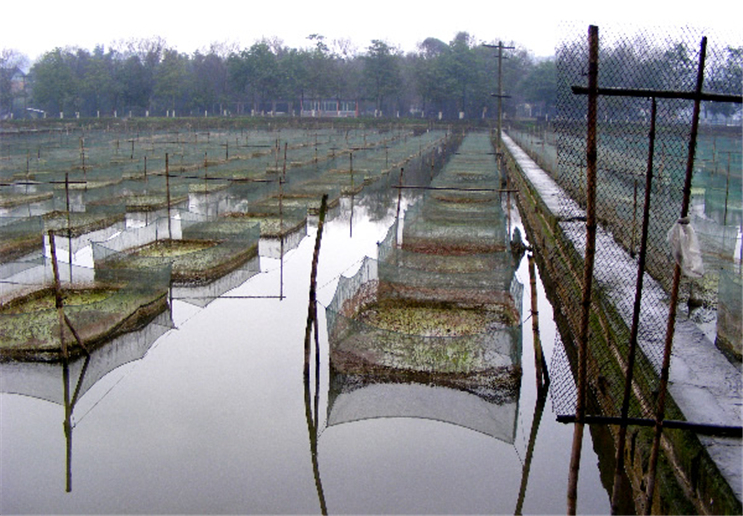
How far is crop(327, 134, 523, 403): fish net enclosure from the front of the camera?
8969 millimetres

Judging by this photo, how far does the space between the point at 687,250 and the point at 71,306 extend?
779cm

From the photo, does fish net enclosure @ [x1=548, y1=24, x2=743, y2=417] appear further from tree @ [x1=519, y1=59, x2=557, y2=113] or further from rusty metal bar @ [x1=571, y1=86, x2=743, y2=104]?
tree @ [x1=519, y1=59, x2=557, y2=113]

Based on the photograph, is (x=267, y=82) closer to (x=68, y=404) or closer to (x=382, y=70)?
(x=382, y=70)

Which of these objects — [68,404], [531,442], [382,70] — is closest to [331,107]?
[382,70]

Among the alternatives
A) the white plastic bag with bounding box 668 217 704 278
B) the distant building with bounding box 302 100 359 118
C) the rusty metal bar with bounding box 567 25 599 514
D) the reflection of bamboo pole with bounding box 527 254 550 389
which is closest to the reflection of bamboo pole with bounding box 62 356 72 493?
the rusty metal bar with bounding box 567 25 599 514

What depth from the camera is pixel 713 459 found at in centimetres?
548

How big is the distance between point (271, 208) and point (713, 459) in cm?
1602

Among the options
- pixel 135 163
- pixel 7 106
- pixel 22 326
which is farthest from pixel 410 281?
pixel 7 106

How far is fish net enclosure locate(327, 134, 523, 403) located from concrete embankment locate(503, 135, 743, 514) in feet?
3.54

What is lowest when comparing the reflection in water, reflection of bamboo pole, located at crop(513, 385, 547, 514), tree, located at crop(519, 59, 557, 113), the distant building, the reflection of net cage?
reflection of bamboo pole, located at crop(513, 385, 547, 514)

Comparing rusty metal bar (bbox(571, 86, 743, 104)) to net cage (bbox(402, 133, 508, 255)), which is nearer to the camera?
rusty metal bar (bbox(571, 86, 743, 104))

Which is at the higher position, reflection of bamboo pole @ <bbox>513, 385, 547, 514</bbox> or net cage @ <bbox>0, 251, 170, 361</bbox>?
net cage @ <bbox>0, 251, 170, 361</bbox>

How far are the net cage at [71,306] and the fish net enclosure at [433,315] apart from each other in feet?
10.1

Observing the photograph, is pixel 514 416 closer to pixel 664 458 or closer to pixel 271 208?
pixel 664 458
